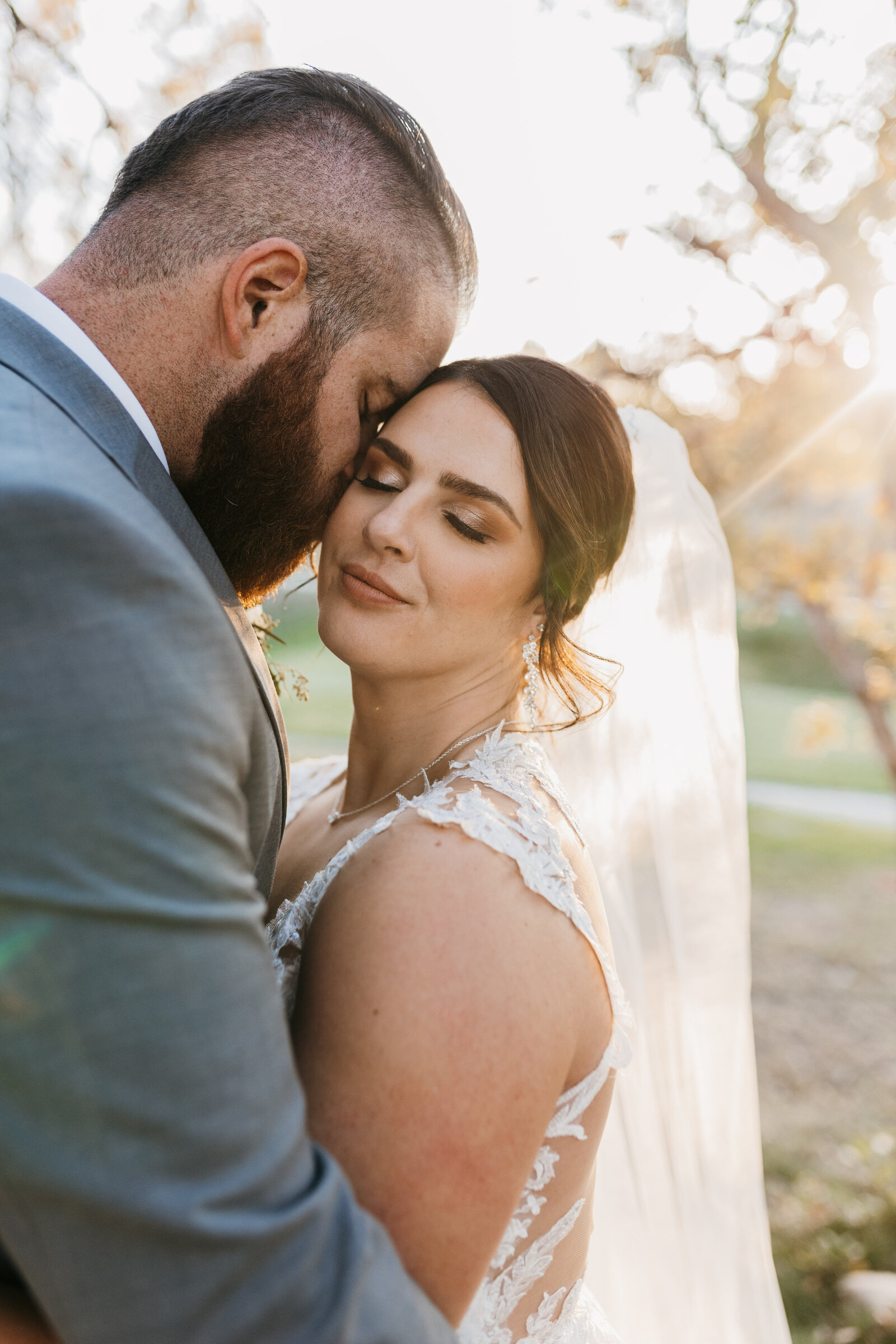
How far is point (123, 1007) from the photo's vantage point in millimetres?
911

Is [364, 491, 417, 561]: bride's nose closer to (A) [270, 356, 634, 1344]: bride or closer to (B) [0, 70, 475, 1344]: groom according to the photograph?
(A) [270, 356, 634, 1344]: bride

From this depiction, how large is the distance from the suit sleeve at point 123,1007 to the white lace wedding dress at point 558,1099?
0.76 meters

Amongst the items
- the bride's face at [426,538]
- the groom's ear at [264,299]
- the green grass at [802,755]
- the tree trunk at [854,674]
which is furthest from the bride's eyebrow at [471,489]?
the green grass at [802,755]

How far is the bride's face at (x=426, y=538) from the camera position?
7.38ft

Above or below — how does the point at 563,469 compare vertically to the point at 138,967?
above

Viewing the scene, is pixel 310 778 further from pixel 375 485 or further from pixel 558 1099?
pixel 558 1099

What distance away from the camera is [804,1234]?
4574 millimetres

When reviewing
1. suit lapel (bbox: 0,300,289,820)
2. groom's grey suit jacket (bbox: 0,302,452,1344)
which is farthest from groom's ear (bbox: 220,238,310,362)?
groom's grey suit jacket (bbox: 0,302,452,1344)

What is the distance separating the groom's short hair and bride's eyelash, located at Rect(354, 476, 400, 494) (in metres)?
0.43

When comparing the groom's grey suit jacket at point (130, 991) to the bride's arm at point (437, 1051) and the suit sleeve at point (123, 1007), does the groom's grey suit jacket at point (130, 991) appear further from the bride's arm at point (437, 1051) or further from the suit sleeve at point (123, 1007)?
the bride's arm at point (437, 1051)

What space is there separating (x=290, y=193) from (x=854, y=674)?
4193 mm

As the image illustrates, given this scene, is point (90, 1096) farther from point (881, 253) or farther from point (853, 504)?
point (853, 504)

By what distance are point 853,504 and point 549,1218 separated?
4662mm

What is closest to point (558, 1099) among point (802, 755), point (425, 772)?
point (425, 772)
